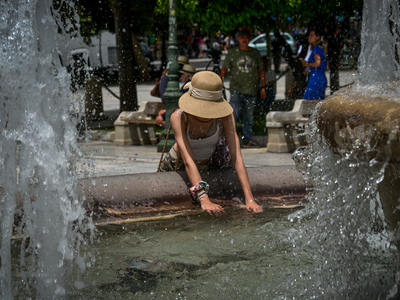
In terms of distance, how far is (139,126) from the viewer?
10562 mm

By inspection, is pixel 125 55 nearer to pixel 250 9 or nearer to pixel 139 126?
pixel 139 126

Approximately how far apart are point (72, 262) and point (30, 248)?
0.34m

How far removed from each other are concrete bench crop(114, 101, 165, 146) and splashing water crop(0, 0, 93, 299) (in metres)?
6.28

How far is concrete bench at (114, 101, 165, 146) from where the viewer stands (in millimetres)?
10375

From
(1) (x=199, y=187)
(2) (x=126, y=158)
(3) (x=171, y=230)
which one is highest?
(1) (x=199, y=187)

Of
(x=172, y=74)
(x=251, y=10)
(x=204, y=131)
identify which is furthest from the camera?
(x=251, y=10)

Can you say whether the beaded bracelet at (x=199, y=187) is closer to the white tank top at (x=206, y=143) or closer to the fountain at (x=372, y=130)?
the white tank top at (x=206, y=143)

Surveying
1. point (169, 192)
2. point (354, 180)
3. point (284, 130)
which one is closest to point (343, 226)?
point (354, 180)

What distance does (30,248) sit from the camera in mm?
4098

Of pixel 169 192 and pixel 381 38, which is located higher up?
pixel 381 38

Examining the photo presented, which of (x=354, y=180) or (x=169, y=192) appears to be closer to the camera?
(x=354, y=180)

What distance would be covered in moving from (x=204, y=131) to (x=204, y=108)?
0.34 m

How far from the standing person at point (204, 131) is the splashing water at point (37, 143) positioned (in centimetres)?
100

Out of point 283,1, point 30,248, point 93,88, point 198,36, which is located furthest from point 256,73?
point 198,36
